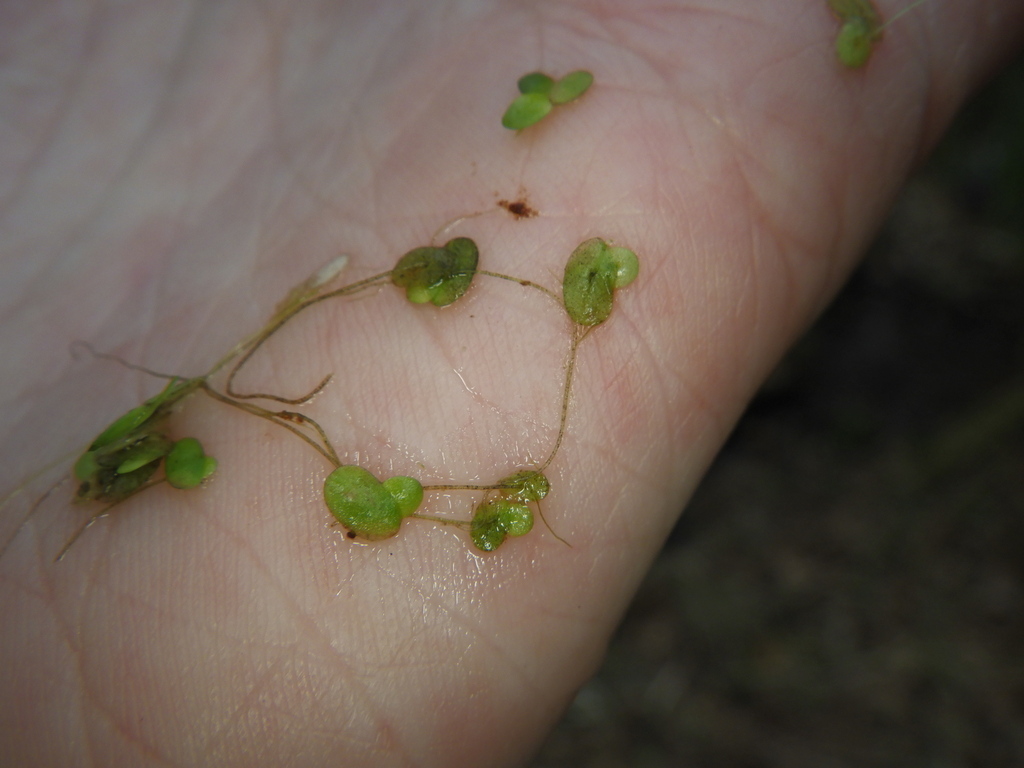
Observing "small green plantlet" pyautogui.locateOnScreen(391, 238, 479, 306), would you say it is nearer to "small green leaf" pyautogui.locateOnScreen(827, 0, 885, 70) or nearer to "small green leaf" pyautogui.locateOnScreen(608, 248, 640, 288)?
"small green leaf" pyautogui.locateOnScreen(608, 248, 640, 288)

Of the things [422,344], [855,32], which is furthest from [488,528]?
[855,32]

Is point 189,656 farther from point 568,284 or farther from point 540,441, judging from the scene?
point 568,284

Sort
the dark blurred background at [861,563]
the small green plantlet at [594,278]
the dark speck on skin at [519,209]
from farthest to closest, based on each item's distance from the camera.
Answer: the dark blurred background at [861,563]
the dark speck on skin at [519,209]
the small green plantlet at [594,278]

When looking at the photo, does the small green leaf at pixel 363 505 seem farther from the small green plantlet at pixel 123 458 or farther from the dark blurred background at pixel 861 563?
the dark blurred background at pixel 861 563

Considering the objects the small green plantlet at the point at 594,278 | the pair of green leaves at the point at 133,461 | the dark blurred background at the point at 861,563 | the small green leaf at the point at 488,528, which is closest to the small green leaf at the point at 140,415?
the pair of green leaves at the point at 133,461

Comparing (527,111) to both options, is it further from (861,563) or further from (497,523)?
(861,563)

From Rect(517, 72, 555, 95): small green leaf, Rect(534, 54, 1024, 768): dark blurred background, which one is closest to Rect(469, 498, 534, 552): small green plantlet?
Rect(517, 72, 555, 95): small green leaf
